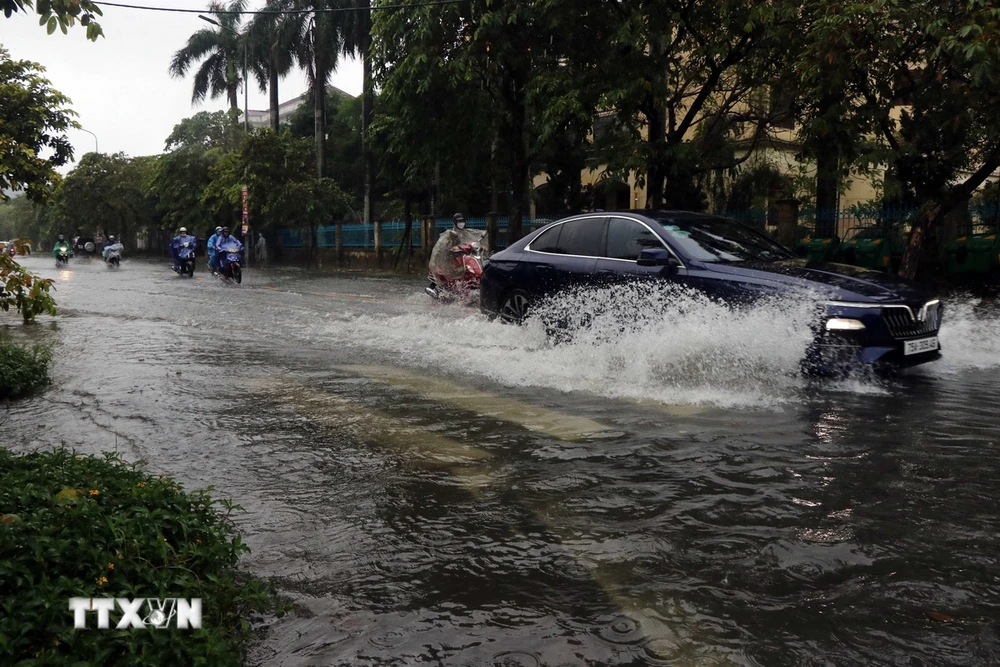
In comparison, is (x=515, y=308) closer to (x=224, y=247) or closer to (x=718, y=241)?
(x=718, y=241)

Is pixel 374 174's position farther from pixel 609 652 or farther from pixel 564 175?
pixel 609 652

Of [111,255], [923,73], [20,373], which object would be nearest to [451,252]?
[20,373]

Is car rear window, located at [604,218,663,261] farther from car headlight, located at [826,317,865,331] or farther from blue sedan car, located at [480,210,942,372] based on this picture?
car headlight, located at [826,317,865,331]

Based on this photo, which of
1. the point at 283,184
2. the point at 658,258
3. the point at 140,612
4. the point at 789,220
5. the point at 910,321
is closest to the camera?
the point at 140,612

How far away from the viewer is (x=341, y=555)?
143 inches

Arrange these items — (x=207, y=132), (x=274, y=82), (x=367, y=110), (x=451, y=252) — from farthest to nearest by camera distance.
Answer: (x=207, y=132), (x=274, y=82), (x=367, y=110), (x=451, y=252)

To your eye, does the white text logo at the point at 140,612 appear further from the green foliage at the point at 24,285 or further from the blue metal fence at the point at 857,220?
the blue metal fence at the point at 857,220

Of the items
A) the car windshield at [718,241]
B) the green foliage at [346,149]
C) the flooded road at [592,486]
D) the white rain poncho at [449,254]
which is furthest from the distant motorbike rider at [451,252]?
the green foliage at [346,149]

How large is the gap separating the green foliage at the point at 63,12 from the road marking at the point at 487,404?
332cm

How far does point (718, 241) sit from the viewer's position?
8.07m

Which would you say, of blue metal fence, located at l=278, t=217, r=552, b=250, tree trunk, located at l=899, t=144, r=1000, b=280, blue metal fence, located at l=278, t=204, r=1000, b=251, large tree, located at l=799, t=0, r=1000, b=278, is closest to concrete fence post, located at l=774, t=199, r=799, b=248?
blue metal fence, located at l=278, t=204, r=1000, b=251

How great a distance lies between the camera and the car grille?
6680mm

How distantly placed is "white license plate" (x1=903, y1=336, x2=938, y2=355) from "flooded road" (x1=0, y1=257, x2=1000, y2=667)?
0.34 metres

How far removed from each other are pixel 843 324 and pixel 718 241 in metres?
1.73
